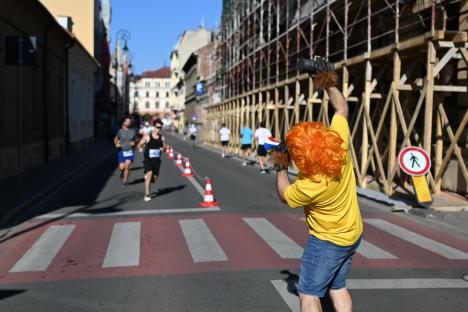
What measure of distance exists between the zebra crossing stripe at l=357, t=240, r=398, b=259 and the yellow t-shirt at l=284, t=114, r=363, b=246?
11.0 feet

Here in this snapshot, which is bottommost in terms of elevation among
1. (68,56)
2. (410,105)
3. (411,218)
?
(411,218)

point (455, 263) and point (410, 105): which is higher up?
point (410, 105)

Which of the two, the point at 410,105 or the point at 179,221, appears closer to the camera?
the point at 179,221

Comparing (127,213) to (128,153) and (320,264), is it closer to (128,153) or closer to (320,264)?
(128,153)

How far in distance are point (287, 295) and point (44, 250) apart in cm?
344

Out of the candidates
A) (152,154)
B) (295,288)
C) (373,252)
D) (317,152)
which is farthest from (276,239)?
(152,154)

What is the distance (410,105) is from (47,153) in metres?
13.7

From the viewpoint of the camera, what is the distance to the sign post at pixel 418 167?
10078 millimetres

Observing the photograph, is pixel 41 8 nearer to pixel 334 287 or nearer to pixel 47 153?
pixel 47 153

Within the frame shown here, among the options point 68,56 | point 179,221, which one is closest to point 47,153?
point 68,56

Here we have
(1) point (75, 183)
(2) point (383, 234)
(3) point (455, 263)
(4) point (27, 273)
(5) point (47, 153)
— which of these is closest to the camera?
(4) point (27, 273)

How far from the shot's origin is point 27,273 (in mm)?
5895

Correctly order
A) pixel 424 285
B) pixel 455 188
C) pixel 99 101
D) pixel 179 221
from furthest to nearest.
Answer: pixel 99 101 → pixel 455 188 → pixel 179 221 → pixel 424 285

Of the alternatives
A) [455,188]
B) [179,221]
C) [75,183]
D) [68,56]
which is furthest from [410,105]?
[68,56]
